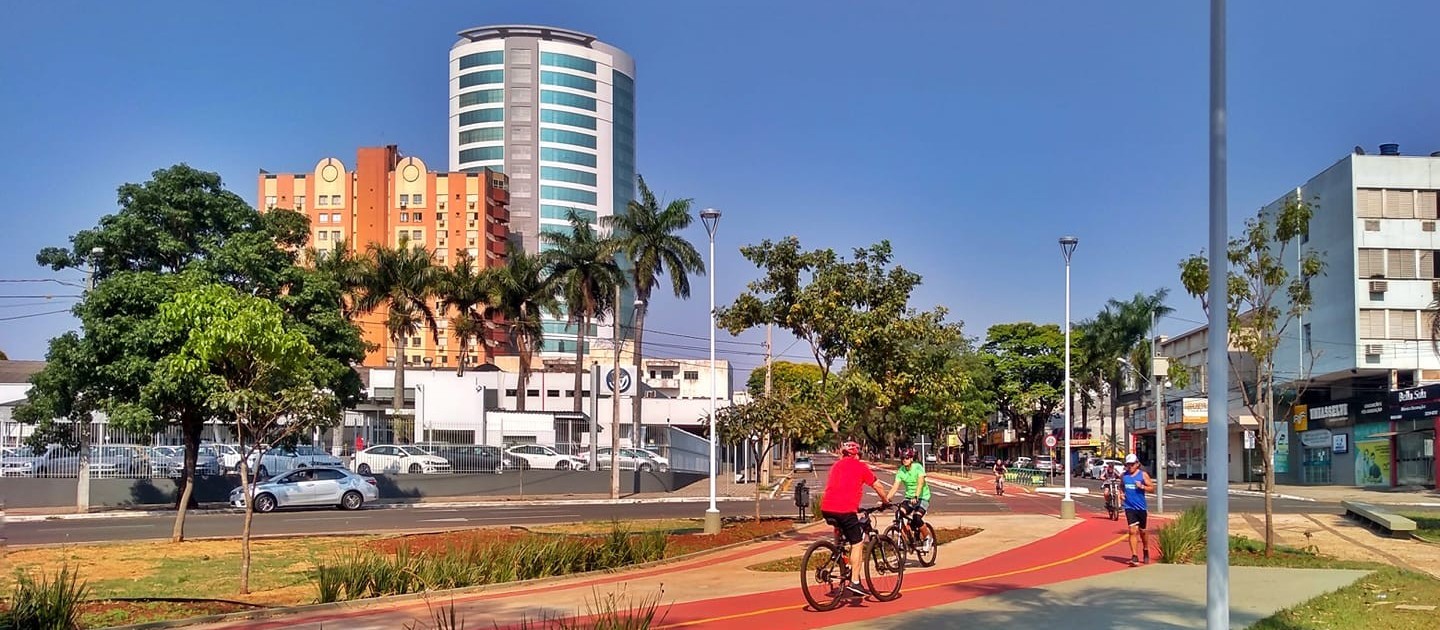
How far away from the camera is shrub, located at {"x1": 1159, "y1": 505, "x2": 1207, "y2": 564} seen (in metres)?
17.2

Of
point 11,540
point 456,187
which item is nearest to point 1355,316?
point 11,540

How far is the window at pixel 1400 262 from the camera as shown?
52406 millimetres

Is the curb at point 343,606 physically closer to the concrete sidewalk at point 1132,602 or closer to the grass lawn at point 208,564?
the grass lawn at point 208,564

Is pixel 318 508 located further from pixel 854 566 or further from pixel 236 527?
pixel 854 566

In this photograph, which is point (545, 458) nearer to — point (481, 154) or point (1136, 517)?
point (1136, 517)

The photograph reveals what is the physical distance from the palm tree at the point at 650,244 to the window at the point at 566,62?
4120 inches

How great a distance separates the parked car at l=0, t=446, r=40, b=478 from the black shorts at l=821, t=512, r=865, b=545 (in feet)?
114

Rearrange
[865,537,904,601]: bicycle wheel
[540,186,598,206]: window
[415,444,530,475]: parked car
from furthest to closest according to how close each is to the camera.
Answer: [540,186,598,206]: window < [415,444,530,475]: parked car < [865,537,904,601]: bicycle wheel

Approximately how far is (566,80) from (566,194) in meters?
15.1

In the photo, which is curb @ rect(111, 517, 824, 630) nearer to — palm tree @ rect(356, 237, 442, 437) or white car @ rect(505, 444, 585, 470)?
white car @ rect(505, 444, 585, 470)

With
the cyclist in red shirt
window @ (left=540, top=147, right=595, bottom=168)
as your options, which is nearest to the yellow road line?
the cyclist in red shirt

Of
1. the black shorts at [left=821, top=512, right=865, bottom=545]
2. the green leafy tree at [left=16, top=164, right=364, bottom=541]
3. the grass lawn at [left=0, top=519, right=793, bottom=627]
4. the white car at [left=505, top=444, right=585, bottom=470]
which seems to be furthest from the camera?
the white car at [left=505, top=444, right=585, bottom=470]

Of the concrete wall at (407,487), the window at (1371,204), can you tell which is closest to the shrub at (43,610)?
the concrete wall at (407,487)

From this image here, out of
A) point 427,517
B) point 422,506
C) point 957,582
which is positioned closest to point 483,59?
point 422,506
